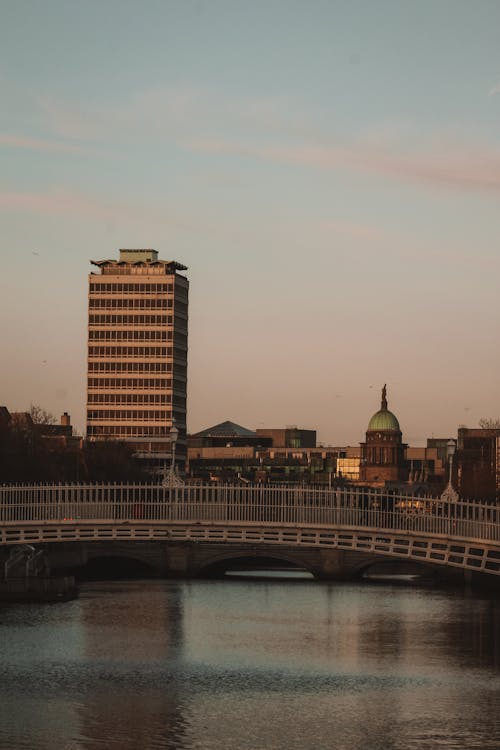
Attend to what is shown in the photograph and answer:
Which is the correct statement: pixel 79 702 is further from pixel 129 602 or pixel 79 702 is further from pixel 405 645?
pixel 129 602

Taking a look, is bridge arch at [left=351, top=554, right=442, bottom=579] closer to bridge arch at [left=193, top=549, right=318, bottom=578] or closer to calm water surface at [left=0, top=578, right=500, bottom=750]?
bridge arch at [left=193, top=549, right=318, bottom=578]

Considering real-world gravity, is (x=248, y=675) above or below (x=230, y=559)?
below

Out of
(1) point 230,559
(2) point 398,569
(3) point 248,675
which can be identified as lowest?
(3) point 248,675

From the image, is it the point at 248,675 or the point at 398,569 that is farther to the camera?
the point at 398,569

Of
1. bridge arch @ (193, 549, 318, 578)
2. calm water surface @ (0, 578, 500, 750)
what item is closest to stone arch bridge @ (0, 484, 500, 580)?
calm water surface @ (0, 578, 500, 750)

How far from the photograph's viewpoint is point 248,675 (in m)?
66.2

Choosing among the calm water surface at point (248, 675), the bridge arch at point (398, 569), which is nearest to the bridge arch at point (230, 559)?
the bridge arch at point (398, 569)

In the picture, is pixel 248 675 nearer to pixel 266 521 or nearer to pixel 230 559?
pixel 266 521

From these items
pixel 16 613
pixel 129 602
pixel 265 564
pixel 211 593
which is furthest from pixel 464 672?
pixel 265 564

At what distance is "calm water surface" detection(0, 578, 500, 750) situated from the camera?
53062mm

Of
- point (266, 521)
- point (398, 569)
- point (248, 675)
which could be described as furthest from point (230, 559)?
point (248, 675)

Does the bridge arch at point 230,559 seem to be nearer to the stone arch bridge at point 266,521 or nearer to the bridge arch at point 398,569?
the bridge arch at point 398,569

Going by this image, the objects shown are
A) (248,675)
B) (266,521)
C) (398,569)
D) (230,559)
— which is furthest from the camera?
(398,569)

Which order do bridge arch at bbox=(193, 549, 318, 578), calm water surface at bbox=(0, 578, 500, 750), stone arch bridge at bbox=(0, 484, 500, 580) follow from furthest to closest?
bridge arch at bbox=(193, 549, 318, 578) → stone arch bridge at bbox=(0, 484, 500, 580) → calm water surface at bbox=(0, 578, 500, 750)
